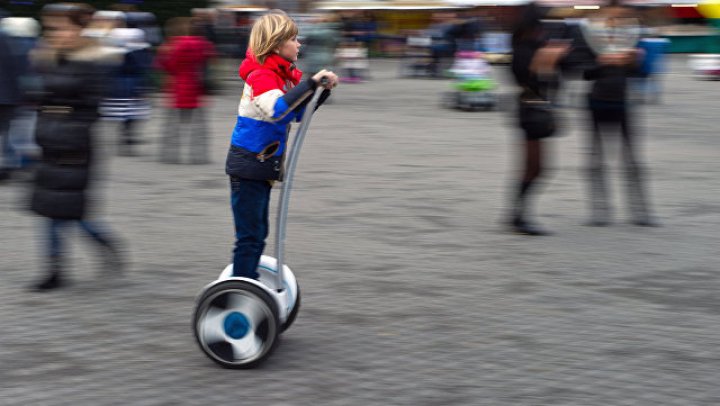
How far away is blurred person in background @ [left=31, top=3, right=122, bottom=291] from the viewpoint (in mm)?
6164

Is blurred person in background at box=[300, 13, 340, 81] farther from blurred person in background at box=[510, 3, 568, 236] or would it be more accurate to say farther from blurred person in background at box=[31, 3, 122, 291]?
blurred person in background at box=[31, 3, 122, 291]

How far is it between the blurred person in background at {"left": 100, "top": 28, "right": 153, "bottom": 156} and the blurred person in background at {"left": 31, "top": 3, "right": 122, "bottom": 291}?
623 centimetres

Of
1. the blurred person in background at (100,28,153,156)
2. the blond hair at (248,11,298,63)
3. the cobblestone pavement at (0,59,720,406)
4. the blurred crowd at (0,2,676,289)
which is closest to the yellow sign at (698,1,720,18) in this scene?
the cobblestone pavement at (0,59,720,406)

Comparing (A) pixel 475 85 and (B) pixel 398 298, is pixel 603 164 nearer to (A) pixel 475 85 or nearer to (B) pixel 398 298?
(B) pixel 398 298

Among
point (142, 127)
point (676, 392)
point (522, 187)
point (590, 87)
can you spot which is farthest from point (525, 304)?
point (142, 127)

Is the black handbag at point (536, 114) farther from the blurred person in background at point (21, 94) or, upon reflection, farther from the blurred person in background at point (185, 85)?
the blurred person in background at point (185, 85)

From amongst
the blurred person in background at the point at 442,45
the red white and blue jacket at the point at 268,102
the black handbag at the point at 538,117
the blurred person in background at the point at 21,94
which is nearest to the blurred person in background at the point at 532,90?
the black handbag at the point at 538,117

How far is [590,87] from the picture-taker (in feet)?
27.4

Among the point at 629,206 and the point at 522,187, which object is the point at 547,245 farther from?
the point at 629,206

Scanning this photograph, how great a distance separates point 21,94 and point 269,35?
6.01m

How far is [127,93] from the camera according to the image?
1271 cm

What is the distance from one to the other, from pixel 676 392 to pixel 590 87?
4134mm

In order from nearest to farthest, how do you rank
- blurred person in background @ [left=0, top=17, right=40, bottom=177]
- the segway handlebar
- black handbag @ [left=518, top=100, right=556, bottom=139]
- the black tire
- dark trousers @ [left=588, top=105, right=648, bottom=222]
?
the segway handlebar, the black tire, black handbag @ [left=518, top=100, right=556, bottom=139], dark trousers @ [left=588, top=105, right=648, bottom=222], blurred person in background @ [left=0, top=17, right=40, bottom=177]

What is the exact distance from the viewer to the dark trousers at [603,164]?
329 inches
